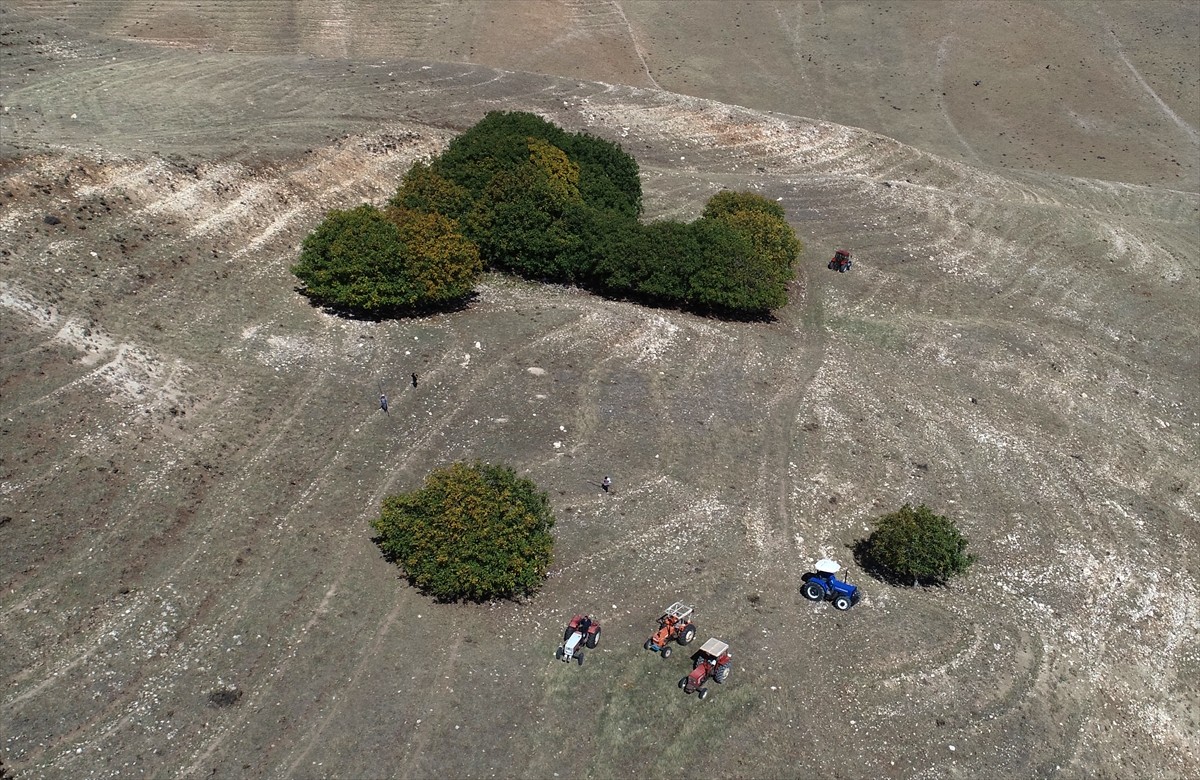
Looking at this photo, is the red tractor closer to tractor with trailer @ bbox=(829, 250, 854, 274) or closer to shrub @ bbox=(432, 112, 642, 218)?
shrub @ bbox=(432, 112, 642, 218)

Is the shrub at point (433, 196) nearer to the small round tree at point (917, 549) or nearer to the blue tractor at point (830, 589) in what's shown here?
the small round tree at point (917, 549)

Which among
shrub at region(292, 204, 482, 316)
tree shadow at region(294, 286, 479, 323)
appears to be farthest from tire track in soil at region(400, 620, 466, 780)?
tree shadow at region(294, 286, 479, 323)

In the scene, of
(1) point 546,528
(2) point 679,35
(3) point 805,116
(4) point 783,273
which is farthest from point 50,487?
(2) point 679,35

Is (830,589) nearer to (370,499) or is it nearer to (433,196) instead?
(370,499)

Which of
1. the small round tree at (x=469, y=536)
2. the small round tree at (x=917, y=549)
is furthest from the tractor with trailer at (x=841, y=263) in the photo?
the small round tree at (x=469, y=536)

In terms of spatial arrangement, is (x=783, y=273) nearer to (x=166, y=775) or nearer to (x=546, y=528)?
(x=546, y=528)

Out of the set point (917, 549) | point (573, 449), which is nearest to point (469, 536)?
point (573, 449)
